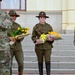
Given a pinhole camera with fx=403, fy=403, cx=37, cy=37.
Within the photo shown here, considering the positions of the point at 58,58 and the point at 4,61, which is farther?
the point at 58,58

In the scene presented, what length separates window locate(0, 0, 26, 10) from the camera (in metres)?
17.1

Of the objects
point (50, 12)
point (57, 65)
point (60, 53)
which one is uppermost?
point (50, 12)

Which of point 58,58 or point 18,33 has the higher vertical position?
point 18,33

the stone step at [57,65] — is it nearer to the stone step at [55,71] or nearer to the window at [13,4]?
the stone step at [55,71]

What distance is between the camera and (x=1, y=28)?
7.38 metres

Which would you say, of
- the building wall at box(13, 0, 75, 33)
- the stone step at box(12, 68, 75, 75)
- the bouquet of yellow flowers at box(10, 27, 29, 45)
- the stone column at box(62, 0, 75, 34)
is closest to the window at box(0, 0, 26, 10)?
the building wall at box(13, 0, 75, 33)

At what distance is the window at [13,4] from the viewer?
17.1 m

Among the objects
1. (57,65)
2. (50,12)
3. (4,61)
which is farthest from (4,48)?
(50,12)

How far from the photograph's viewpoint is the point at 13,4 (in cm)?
1716

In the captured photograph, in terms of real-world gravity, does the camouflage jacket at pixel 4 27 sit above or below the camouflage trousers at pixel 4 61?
above

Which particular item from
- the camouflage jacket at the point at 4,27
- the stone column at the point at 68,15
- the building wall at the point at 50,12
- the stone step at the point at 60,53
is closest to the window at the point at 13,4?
the building wall at the point at 50,12

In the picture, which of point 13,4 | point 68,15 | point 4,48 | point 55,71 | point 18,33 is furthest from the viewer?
point 13,4

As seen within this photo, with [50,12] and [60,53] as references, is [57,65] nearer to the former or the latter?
[60,53]

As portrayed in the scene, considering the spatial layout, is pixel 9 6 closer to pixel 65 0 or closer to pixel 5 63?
pixel 65 0
